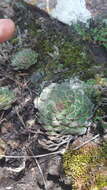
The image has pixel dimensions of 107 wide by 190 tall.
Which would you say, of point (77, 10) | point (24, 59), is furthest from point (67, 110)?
point (77, 10)

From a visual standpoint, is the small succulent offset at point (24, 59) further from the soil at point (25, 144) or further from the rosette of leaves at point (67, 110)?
the rosette of leaves at point (67, 110)

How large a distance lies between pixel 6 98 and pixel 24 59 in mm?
465

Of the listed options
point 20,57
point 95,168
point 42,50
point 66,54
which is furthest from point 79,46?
point 95,168

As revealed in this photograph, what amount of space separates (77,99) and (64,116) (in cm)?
16

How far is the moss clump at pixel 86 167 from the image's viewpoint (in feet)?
6.28

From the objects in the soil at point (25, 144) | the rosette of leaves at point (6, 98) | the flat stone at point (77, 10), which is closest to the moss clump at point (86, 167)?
the soil at point (25, 144)

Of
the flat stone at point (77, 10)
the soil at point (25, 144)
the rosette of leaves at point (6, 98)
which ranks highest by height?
the flat stone at point (77, 10)

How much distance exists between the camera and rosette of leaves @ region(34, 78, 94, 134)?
214 cm

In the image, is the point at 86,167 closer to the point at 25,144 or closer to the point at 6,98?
the point at 25,144

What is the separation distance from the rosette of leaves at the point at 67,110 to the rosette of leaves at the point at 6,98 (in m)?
0.36

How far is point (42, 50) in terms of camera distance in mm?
2967

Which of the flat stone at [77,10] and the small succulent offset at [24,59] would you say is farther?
the flat stone at [77,10]

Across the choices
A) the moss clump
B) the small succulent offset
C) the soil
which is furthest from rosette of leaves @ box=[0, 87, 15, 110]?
the moss clump

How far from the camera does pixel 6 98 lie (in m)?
2.50
